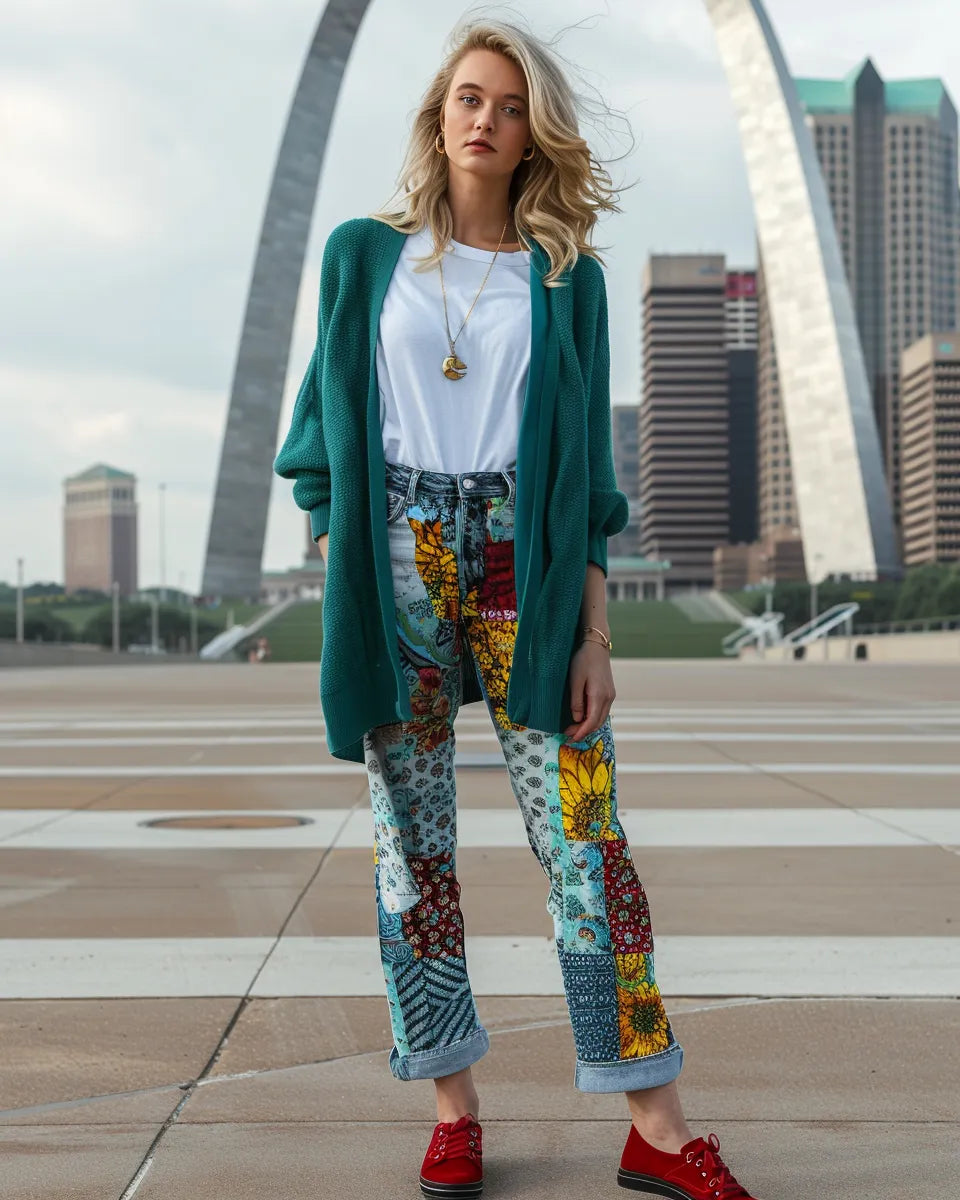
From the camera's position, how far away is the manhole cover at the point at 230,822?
5.88m

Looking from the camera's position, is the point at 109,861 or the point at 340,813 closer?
A: the point at 109,861

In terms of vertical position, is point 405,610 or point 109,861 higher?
point 405,610

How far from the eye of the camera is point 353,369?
2.36 m

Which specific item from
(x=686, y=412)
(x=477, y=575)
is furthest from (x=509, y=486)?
(x=686, y=412)

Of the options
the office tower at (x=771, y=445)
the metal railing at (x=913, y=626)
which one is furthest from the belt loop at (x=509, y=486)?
the office tower at (x=771, y=445)

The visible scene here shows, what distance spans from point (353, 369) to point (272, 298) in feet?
162

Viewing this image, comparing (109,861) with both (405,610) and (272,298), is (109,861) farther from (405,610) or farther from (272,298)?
(272,298)

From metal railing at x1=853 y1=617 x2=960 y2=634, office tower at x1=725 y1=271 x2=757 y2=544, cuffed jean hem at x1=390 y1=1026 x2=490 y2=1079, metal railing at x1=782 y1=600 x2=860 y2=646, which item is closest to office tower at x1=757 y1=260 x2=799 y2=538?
office tower at x1=725 y1=271 x2=757 y2=544

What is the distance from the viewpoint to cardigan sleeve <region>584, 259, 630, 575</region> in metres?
2.35

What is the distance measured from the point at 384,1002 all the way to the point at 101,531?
13329 centimetres

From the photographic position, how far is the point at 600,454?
93.9 inches

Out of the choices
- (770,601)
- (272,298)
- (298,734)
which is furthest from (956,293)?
(298,734)

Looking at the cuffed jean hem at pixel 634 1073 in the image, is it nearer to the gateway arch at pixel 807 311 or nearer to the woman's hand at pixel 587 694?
the woman's hand at pixel 587 694

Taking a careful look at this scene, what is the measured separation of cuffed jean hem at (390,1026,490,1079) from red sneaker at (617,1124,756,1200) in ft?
0.95
